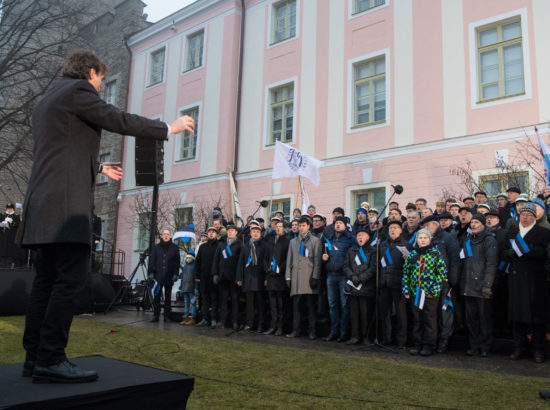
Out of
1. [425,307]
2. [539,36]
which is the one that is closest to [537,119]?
[539,36]

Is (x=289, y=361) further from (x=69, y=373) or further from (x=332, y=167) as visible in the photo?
(x=332, y=167)

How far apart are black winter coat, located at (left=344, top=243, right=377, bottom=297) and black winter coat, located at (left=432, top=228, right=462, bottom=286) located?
1056 mm

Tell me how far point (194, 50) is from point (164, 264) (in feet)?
42.1

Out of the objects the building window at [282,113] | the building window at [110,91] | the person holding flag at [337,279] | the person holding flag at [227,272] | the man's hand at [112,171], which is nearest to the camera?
the man's hand at [112,171]

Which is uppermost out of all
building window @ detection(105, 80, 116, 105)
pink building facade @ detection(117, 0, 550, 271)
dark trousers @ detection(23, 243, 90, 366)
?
building window @ detection(105, 80, 116, 105)

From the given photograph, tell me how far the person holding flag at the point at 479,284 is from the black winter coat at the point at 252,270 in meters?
3.71

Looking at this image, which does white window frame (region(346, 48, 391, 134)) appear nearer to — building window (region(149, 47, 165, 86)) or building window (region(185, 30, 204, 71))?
building window (region(185, 30, 204, 71))

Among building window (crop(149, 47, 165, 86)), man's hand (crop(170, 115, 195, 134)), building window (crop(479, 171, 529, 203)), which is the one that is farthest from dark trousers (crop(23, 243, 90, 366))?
building window (crop(149, 47, 165, 86))

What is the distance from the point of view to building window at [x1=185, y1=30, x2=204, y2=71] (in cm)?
2020

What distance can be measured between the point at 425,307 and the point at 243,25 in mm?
14801

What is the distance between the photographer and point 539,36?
1125 cm

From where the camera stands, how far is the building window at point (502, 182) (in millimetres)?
10294

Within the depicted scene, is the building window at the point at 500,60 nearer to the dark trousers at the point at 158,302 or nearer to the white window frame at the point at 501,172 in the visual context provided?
the white window frame at the point at 501,172

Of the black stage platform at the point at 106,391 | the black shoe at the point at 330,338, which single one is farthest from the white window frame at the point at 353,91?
the black stage platform at the point at 106,391
